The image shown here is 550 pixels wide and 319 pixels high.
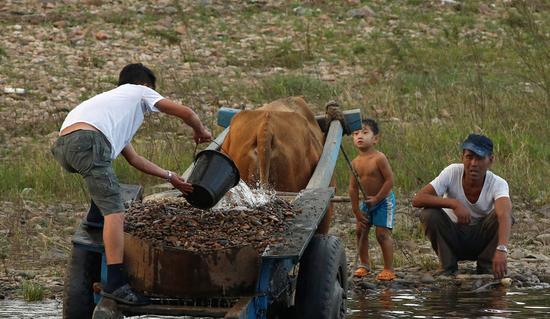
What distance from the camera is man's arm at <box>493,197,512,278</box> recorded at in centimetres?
842

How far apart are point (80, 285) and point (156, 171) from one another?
732 millimetres

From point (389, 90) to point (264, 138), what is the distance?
309 inches

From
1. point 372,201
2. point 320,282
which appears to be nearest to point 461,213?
point 372,201

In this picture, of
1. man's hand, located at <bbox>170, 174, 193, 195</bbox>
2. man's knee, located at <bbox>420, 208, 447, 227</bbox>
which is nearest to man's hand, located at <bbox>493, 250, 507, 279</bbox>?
man's knee, located at <bbox>420, 208, 447, 227</bbox>

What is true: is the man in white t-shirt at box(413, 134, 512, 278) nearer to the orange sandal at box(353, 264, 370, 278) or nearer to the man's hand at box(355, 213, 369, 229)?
the man's hand at box(355, 213, 369, 229)

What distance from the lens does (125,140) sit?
644cm

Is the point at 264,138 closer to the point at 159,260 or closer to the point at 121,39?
the point at 159,260

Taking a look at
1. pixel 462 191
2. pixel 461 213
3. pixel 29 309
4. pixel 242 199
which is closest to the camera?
pixel 242 199

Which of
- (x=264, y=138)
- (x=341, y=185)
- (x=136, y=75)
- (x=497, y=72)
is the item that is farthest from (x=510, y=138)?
(x=136, y=75)

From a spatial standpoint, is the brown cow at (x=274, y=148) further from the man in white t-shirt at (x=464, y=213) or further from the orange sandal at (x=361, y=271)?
the man in white t-shirt at (x=464, y=213)

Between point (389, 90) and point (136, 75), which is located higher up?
point (389, 90)

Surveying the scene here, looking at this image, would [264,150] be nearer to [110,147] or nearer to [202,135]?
[202,135]

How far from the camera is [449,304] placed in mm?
8273

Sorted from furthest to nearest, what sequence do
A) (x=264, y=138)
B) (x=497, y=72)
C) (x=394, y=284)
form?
(x=497, y=72) → (x=394, y=284) → (x=264, y=138)
